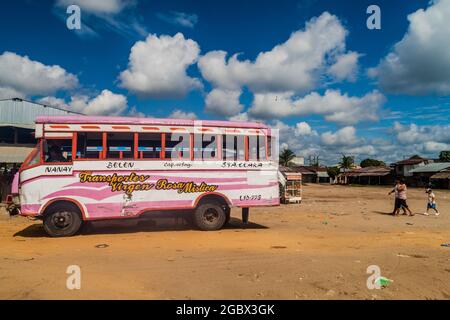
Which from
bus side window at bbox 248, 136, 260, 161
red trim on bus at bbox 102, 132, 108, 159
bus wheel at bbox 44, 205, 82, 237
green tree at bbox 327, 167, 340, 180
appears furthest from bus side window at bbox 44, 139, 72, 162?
green tree at bbox 327, 167, 340, 180

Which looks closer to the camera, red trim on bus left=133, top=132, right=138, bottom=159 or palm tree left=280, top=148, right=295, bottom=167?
red trim on bus left=133, top=132, right=138, bottom=159

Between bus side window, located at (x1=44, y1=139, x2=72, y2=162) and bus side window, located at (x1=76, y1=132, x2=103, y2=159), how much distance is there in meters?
0.26

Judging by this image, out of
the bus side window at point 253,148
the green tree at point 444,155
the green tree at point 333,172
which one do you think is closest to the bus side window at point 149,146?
the bus side window at point 253,148

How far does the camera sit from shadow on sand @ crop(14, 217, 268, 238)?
10.8 m

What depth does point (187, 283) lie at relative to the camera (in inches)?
223

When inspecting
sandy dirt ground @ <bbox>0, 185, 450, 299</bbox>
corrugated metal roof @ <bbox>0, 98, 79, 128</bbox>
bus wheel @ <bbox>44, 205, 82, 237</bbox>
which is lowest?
sandy dirt ground @ <bbox>0, 185, 450, 299</bbox>

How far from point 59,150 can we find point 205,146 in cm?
421

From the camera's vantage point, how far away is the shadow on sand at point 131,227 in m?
10.8

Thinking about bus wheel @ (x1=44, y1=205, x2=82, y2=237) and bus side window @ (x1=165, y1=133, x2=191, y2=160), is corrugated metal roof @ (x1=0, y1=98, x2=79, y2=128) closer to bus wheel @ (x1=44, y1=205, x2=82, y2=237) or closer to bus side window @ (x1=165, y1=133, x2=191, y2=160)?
bus wheel @ (x1=44, y1=205, x2=82, y2=237)

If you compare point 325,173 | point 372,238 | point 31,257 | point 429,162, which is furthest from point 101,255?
point 325,173

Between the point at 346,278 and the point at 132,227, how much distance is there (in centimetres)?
783

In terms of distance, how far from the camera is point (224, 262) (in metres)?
7.09
